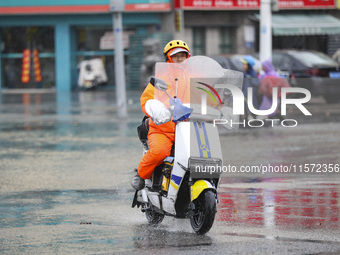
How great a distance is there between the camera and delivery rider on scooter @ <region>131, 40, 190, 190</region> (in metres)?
7.15

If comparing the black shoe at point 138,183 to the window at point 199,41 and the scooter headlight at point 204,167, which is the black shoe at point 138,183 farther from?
the window at point 199,41

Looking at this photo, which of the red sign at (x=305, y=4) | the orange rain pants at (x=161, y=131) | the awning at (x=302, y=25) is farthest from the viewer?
the red sign at (x=305, y=4)

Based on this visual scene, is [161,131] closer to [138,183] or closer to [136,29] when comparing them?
[138,183]

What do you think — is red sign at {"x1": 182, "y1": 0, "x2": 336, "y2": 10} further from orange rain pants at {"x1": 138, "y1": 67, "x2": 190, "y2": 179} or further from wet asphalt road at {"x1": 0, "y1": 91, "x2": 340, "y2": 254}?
orange rain pants at {"x1": 138, "y1": 67, "x2": 190, "y2": 179}

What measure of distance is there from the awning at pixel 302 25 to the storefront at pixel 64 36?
471 cm

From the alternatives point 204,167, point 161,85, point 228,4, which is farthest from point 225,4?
point 204,167

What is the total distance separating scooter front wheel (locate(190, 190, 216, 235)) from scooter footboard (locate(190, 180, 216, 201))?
1.9 inches

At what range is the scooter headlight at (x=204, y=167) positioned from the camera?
22.3ft

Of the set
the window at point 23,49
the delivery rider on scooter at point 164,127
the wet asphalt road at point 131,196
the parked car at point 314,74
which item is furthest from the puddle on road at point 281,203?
the window at point 23,49

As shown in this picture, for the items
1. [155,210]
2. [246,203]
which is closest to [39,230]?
[155,210]

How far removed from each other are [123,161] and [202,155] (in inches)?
219

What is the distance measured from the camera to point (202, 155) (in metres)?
6.88

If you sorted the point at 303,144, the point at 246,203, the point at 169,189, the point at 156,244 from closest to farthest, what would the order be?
the point at 156,244 < the point at 169,189 < the point at 246,203 < the point at 303,144

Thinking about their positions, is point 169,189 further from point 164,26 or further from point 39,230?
point 164,26
